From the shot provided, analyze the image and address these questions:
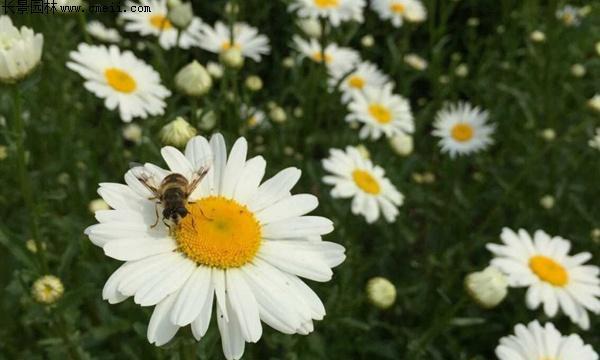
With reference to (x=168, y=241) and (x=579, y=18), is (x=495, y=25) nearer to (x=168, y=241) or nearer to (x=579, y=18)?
(x=579, y=18)

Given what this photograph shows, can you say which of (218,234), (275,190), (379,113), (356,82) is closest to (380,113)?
(379,113)

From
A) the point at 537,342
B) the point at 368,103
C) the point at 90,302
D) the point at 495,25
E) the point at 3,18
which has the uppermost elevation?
the point at 495,25

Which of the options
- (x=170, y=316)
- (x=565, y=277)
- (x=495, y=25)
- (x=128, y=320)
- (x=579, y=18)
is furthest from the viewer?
(x=495, y=25)

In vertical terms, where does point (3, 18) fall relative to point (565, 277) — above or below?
below

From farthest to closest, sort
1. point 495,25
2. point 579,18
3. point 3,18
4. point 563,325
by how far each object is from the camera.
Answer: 1. point 495,25
2. point 579,18
3. point 563,325
4. point 3,18

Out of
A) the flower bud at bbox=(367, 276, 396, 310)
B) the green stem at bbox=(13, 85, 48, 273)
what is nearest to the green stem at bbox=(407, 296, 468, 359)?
the flower bud at bbox=(367, 276, 396, 310)

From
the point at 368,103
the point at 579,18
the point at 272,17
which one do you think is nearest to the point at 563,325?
the point at 368,103

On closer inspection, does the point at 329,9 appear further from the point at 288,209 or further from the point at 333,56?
the point at 288,209

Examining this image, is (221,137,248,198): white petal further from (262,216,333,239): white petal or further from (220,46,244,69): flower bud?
(220,46,244,69): flower bud
